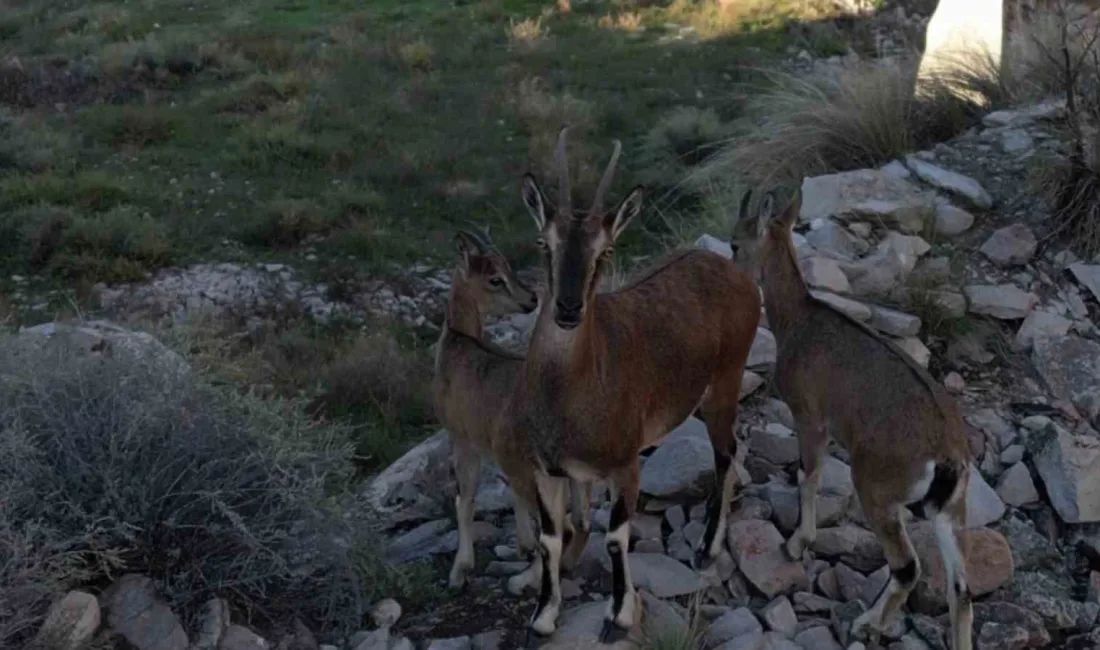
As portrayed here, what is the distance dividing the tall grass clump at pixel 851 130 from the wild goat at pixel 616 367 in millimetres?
5208

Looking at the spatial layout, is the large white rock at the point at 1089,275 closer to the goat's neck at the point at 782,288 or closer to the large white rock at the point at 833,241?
the large white rock at the point at 833,241

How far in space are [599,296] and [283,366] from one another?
14.4ft

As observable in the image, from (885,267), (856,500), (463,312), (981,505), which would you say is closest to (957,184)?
(885,267)

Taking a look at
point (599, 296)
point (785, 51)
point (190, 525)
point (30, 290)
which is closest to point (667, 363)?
point (599, 296)

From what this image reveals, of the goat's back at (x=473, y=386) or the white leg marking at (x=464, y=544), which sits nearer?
the goat's back at (x=473, y=386)

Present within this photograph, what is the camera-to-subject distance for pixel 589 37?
21531mm

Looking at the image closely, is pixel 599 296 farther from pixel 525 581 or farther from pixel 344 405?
pixel 344 405

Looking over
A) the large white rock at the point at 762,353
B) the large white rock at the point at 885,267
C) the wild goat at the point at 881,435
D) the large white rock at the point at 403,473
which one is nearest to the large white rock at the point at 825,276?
the large white rock at the point at 885,267

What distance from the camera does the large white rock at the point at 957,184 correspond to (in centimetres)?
979

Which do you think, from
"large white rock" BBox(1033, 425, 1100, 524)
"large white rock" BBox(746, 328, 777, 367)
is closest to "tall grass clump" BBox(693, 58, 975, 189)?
"large white rock" BBox(746, 328, 777, 367)

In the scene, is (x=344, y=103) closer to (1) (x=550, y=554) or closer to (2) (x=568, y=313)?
(1) (x=550, y=554)

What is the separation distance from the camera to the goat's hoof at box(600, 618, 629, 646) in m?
5.50

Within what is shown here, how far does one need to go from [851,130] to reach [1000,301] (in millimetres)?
3295

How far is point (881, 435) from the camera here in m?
5.53
